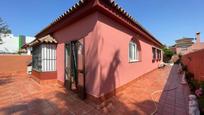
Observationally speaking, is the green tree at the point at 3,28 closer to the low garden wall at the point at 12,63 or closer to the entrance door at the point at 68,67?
the entrance door at the point at 68,67

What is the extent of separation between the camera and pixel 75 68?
21.3ft

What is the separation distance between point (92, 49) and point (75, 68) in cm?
161

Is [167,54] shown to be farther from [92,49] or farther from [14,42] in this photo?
[14,42]

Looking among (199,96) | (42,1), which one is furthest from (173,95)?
(42,1)

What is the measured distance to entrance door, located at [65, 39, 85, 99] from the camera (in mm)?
5872

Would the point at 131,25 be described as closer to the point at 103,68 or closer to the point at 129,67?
the point at 129,67

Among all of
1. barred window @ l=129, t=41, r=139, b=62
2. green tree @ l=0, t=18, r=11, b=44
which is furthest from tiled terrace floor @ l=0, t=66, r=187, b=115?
green tree @ l=0, t=18, r=11, b=44

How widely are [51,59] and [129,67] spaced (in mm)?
4941

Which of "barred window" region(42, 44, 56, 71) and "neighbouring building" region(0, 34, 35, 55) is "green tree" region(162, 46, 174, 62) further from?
"neighbouring building" region(0, 34, 35, 55)

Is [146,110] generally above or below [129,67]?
below

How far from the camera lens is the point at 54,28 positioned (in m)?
8.47

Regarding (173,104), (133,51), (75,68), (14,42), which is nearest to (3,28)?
(75,68)

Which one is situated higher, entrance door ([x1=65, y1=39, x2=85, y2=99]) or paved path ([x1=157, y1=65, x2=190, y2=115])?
entrance door ([x1=65, y1=39, x2=85, y2=99])

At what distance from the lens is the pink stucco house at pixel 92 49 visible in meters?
5.24
